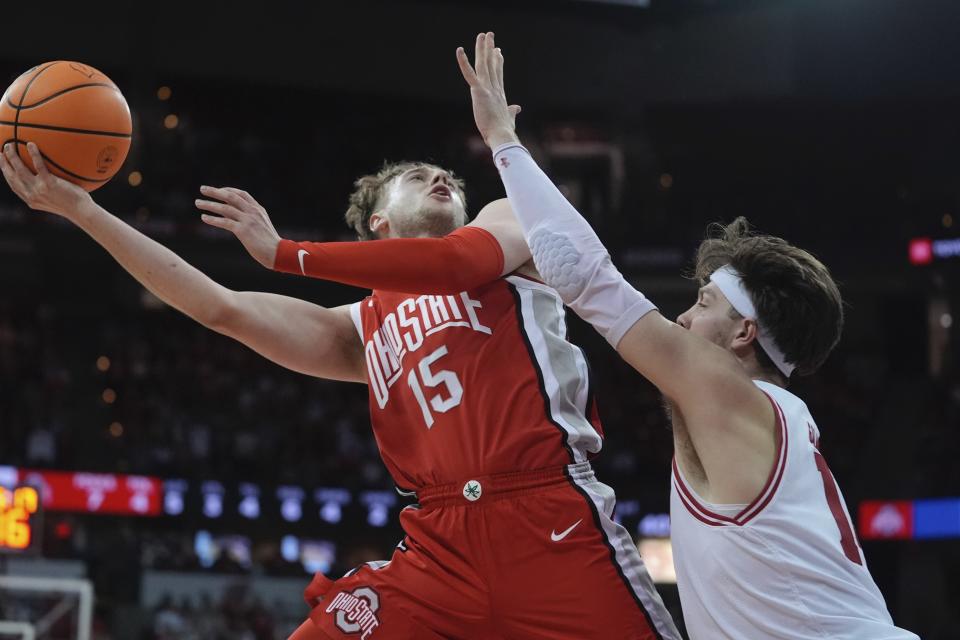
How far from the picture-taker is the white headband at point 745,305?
9.73 feet

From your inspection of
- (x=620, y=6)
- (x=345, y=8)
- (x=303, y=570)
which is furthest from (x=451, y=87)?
(x=303, y=570)

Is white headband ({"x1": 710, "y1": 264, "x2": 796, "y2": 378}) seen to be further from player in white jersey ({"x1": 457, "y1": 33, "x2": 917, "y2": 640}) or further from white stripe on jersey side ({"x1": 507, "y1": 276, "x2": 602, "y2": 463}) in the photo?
white stripe on jersey side ({"x1": 507, "y1": 276, "x2": 602, "y2": 463})

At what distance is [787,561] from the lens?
274 centimetres

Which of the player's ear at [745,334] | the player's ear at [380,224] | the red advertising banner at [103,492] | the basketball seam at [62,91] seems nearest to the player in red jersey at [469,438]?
the basketball seam at [62,91]

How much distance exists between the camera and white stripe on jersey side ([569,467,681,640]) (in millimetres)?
3365

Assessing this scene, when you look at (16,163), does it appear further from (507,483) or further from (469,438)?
(507,483)

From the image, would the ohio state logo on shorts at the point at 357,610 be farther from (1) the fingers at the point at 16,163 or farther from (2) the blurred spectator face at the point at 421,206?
(1) the fingers at the point at 16,163

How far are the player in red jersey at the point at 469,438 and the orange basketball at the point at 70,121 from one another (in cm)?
7

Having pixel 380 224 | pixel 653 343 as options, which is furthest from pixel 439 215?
pixel 653 343

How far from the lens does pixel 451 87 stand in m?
22.4

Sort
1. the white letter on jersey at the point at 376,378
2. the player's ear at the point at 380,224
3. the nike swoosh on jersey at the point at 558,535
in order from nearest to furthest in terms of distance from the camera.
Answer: the nike swoosh on jersey at the point at 558,535 → the white letter on jersey at the point at 376,378 → the player's ear at the point at 380,224

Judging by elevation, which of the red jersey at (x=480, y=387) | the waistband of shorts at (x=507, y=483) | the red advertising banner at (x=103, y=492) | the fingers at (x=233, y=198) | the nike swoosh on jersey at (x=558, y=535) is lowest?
the red advertising banner at (x=103, y=492)

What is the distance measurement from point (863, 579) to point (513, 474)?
3.50 ft

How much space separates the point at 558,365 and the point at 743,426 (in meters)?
0.99
